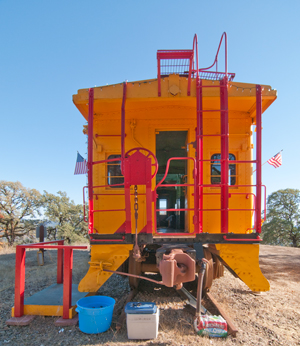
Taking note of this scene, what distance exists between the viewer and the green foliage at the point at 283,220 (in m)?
25.0

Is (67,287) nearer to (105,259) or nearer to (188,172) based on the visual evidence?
(105,259)

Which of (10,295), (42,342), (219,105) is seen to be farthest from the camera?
(10,295)

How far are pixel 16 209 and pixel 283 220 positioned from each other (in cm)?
2563

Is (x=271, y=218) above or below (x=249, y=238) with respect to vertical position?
below

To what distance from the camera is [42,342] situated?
3893 mm

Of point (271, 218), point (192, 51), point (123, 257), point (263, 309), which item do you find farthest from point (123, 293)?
point (271, 218)

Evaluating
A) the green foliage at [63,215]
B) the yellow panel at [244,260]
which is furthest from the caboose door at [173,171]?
the green foliage at [63,215]

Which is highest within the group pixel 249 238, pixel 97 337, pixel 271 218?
pixel 249 238

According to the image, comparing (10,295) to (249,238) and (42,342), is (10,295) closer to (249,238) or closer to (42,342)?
(42,342)

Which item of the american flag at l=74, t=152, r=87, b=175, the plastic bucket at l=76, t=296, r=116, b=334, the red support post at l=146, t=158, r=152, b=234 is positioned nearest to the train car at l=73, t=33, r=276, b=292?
the red support post at l=146, t=158, r=152, b=234

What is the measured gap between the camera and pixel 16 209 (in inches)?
998

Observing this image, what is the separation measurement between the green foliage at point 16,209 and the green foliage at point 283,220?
2303cm

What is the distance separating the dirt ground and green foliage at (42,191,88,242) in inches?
727

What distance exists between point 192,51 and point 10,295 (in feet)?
22.1
